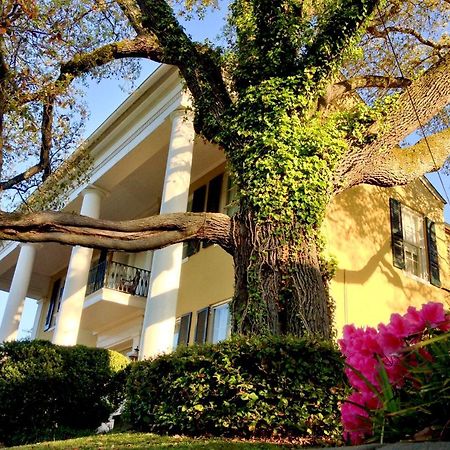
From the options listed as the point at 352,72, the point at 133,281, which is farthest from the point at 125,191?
the point at 352,72

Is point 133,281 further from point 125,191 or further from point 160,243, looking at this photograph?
point 160,243

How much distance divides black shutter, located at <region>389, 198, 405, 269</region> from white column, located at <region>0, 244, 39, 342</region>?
11.7m

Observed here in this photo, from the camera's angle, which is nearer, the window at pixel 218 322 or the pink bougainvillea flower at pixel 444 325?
the pink bougainvillea flower at pixel 444 325

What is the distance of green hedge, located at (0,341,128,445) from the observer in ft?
28.4

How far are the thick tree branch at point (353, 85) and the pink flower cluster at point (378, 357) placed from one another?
260 inches

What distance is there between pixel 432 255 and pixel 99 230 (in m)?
10.4

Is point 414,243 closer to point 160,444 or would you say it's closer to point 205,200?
point 205,200

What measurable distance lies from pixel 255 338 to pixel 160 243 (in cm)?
165

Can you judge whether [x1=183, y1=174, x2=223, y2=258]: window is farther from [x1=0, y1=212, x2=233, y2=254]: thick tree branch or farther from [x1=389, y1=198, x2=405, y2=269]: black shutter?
[x1=0, y1=212, x2=233, y2=254]: thick tree branch

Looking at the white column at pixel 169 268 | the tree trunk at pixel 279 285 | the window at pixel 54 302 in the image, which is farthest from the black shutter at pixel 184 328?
the window at pixel 54 302

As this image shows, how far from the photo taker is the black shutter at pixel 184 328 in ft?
43.8

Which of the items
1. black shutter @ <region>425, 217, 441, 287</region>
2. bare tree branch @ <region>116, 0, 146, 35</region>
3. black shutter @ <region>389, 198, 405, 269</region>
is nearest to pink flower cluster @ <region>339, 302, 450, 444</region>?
bare tree branch @ <region>116, 0, 146, 35</region>

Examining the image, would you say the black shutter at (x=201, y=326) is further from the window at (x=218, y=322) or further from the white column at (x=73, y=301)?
the white column at (x=73, y=301)

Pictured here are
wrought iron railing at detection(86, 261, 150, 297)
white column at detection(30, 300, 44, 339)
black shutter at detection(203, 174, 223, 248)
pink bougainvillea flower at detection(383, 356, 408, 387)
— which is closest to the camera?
pink bougainvillea flower at detection(383, 356, 408, 387)
